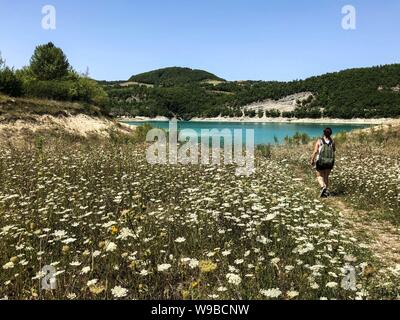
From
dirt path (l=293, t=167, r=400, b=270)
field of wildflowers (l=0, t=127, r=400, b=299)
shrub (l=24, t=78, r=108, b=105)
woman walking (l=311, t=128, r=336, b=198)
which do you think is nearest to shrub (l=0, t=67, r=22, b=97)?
shrub (l=24, t=78, r=108, b=105)

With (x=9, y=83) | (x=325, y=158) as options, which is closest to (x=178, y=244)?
(x=325, y=158)

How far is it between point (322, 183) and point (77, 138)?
2319 cm

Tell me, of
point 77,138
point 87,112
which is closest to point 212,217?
point 77,138

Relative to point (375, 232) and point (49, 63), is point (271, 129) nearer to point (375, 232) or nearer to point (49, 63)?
point (49, 63)

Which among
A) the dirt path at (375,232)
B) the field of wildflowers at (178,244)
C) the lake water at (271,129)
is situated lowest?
the dirt path at (375,232)

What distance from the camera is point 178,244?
6844mm

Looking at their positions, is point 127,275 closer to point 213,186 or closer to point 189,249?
point 189,249

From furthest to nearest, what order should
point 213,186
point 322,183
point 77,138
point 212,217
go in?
point 77,138
point 322,183
point 213,186
point 212,217

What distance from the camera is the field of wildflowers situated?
17.0 ft

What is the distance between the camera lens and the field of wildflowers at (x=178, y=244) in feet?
17.0

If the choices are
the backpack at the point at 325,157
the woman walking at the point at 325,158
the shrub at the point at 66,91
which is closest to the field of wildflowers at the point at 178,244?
the woman walking at the point at 325,158

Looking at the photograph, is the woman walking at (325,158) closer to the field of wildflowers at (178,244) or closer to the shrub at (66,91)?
the field of wildflowers at (178,244)

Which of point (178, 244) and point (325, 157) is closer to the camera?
point (178, 244)
